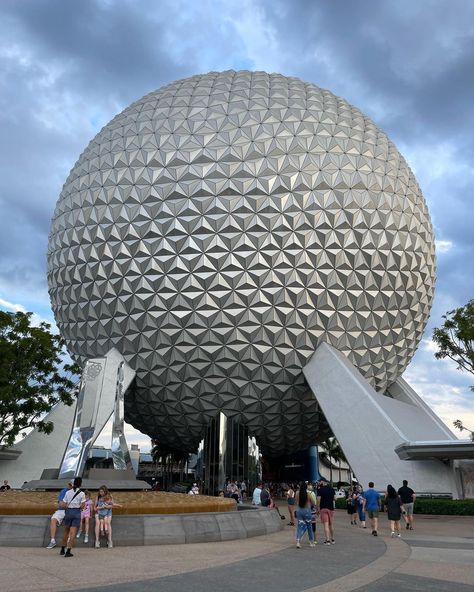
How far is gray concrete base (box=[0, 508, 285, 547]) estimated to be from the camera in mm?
9648

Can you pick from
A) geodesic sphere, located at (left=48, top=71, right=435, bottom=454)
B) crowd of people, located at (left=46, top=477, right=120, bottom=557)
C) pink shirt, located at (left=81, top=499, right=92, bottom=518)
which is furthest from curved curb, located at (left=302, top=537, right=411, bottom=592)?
geodesic sphere, located at (left=48, top=71, right=435, bottom=454)

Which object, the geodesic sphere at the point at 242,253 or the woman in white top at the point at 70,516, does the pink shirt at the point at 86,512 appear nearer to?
the woman in white top at the point at 70,516

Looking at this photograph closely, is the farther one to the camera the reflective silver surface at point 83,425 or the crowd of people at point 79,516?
the reflective silver surface at point 83,425

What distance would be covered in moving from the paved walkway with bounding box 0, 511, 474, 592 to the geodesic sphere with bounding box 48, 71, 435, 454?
1400 centimetres

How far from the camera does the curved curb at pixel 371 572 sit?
6.51m

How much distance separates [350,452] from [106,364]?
455 inches

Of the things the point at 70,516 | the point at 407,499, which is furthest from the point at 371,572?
the point at 407,499

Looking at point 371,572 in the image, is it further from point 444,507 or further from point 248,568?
point 444,507

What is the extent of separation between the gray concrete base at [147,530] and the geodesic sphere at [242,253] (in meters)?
13.7

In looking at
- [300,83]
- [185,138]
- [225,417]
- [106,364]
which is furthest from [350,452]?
[300,83]

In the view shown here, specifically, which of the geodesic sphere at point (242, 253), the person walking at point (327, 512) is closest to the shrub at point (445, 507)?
the geodesic sphere at point (242, 253)

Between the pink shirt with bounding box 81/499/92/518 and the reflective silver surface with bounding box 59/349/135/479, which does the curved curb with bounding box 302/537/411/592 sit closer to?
the pink shirt with bounding box 81/499/92/518

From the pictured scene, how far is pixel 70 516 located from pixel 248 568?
319 centimetres

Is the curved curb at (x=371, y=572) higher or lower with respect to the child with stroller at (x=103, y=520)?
lower
